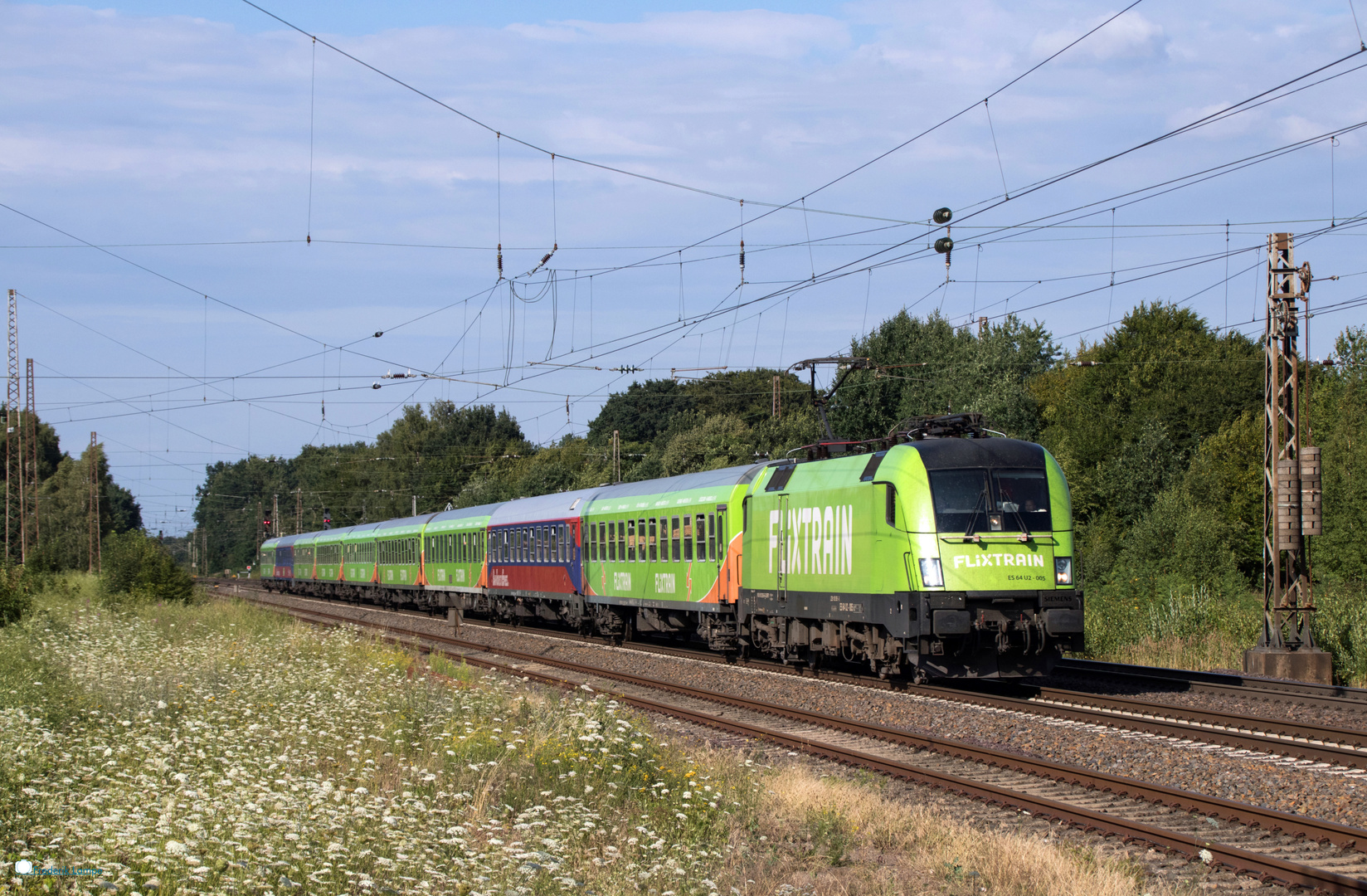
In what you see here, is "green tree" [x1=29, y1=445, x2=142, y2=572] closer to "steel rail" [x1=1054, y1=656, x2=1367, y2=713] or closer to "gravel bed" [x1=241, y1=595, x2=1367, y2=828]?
"gravel bed" [x1=241, y1=595, x2=1367, y2=828]

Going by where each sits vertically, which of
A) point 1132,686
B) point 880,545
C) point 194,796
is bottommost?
point 1132,686

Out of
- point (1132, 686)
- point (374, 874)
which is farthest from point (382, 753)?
point (1132, 686)

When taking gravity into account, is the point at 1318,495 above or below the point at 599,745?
above

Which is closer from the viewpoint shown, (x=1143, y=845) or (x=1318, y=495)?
(x=1143, y=845)

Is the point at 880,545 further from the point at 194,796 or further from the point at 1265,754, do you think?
the point at 194,796

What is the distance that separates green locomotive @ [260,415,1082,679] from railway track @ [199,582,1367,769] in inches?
18.0

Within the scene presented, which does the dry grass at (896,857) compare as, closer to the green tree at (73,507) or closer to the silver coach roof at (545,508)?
the silver coach roof at (545,508)

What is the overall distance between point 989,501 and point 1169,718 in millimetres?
3454

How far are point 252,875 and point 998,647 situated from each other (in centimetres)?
1185

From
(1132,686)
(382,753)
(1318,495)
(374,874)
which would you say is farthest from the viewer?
(1318,495)

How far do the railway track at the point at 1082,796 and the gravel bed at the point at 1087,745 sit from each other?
A: 648mm

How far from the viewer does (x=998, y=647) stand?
15445 millimetres

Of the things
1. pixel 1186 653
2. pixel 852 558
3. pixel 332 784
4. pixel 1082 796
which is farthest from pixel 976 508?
pixel 332 784

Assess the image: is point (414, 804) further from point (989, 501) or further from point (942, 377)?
point (942, 377)
